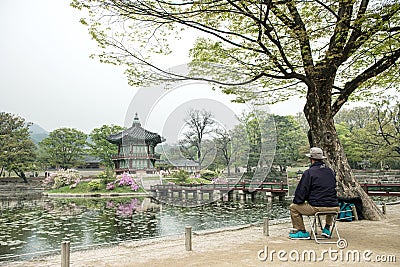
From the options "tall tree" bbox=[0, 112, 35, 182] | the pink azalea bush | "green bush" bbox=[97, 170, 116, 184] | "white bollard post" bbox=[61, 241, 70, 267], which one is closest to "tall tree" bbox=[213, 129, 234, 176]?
the pink azalea bush

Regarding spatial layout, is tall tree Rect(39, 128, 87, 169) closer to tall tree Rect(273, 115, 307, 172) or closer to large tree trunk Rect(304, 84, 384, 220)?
tall tree Rect(273, 115, 307, 172)

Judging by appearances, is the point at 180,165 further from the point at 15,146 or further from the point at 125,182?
the point at 15,146

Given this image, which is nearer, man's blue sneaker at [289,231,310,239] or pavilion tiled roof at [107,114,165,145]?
man's blue sneaker at [289,231,310,239]

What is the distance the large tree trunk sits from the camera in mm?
7543

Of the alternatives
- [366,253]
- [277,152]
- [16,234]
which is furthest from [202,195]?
[366,253]

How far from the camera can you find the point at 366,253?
4402mm

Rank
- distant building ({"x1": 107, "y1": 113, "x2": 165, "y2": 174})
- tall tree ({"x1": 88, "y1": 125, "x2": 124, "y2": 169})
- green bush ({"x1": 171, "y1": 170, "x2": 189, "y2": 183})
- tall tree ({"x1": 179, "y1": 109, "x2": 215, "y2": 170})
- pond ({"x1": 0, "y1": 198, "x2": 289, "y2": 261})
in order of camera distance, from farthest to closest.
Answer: tall tree ({"x1": 88, "y1": 125, "x2": 124, "y2": 169}) < distant building ({"x1": 107, "y1": 113, "x2": 165, "y2": 174}) < green bush ({"x1": 171, "y1": 170, "x2": 189, "y2": 183}) < tall tree ({"x1": 179, "y1": 109, "x2": 215, "y2": 170}) < pond ({"x1": 0, "y1": 198, "x2": 289, "y2": 261})

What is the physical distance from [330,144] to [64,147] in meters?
37.1

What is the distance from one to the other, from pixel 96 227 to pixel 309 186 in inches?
396

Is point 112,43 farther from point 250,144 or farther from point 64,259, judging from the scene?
point 250,144

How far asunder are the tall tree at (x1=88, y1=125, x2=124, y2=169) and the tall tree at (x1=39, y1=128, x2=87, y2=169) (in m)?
1.35

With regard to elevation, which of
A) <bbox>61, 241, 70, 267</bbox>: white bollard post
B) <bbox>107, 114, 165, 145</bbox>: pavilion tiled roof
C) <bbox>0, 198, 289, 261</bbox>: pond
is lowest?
<bbox>0, 198, 289, 261</bbox>: pond

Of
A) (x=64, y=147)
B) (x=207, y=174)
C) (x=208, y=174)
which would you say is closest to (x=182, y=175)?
(x=207, y=174)

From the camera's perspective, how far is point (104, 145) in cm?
4081
